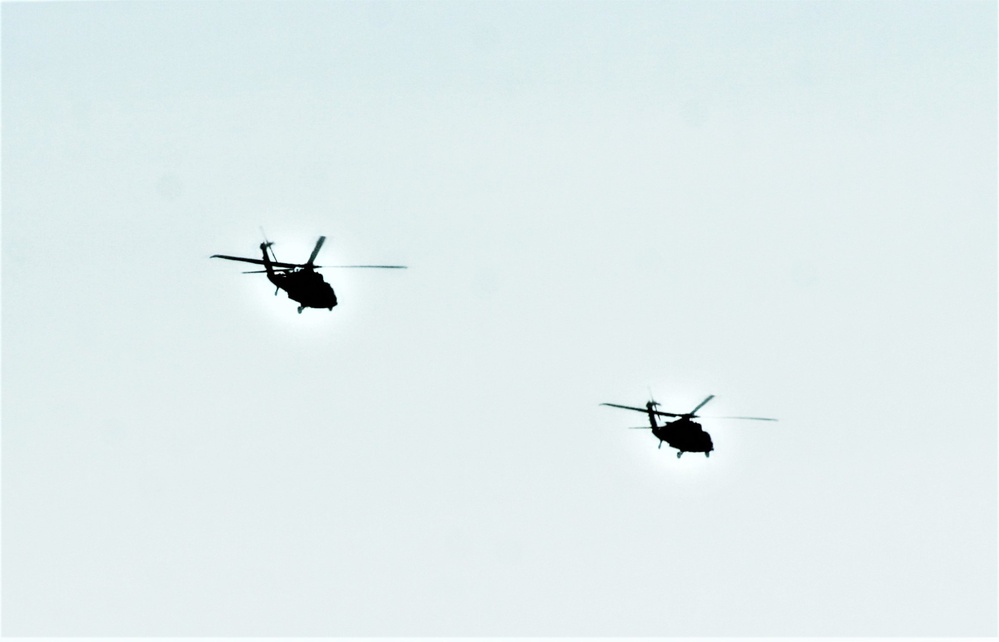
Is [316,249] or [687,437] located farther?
[687,437]

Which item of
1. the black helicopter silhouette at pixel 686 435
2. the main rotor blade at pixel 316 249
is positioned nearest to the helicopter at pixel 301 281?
the main rotor blade at pixel 316 249

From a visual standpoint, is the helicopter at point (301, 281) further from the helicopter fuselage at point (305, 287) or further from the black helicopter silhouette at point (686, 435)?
the black helicopter silhouette at point (686, 435)

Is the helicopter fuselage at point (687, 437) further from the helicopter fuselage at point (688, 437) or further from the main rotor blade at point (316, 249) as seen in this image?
the main rotor blade at point (316, 249)

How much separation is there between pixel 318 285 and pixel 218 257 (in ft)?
18.6

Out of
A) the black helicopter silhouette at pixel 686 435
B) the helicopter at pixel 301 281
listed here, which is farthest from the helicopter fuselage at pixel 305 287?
the black helicopter silhouette at pixel 686 435

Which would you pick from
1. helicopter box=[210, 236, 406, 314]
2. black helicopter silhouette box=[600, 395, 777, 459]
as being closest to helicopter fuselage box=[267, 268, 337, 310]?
helicopter box=[210, 236, 406, 314]

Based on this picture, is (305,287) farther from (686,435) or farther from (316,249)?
(686,435)

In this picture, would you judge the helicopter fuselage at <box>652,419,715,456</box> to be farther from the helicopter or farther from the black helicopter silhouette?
the helicopter

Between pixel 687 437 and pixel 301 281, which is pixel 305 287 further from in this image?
pixel 687 437

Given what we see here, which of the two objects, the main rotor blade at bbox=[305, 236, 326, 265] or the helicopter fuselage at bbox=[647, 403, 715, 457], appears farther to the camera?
the helicopter fuselage at bbox=[647, 403, 715, 457]

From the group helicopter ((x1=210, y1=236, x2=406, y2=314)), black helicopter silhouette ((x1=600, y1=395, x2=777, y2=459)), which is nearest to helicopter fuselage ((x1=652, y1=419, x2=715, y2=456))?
black helicopter silhouette ((x1=600, y1=395, x2=777, y2=459))

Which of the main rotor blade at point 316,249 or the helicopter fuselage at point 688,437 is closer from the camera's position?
the main rotor blade at point 316,249

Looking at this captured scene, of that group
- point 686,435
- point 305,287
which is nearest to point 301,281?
point 305,287

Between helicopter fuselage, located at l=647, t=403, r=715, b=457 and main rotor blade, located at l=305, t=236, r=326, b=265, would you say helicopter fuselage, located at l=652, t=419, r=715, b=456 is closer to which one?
helicopter fuselage, located at l=647, t=403, r=715, b=457
